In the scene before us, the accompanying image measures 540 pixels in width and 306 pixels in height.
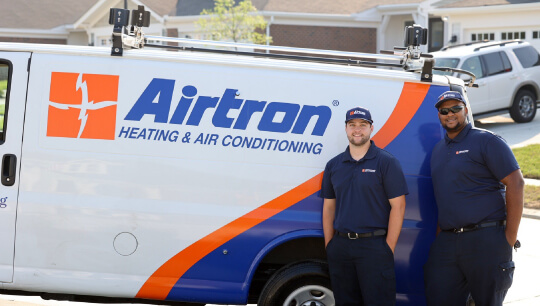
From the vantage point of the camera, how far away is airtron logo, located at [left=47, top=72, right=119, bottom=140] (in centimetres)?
543

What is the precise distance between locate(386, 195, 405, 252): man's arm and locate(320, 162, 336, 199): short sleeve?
0.41 m

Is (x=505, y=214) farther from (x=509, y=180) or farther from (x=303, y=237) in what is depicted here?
(x=303, y=237)

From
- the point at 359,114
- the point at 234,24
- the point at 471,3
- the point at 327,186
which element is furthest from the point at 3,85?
the point at 471,3

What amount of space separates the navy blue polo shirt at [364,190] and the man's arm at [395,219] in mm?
46

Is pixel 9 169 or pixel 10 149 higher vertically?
pixel 10 149

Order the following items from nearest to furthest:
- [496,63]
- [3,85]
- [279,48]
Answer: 1. [3,85]
2. [279,48]
3. [496,63]

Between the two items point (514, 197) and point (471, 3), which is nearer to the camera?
point (514, 197)

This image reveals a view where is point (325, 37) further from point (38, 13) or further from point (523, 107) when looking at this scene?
point (38, 13)

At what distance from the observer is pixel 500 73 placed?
59.9 ft

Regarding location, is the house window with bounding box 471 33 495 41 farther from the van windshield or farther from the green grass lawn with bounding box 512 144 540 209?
the green grass lawn with bounding box 512 144 540 209

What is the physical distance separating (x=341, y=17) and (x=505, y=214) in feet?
84.6

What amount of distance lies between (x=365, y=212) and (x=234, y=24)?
22.1 m

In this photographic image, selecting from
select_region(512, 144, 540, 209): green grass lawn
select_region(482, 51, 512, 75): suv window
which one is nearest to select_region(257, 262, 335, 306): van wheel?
select_region(512, 144, 540, 209): green grass lawn

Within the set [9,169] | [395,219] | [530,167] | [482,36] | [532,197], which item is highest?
[482,36]
